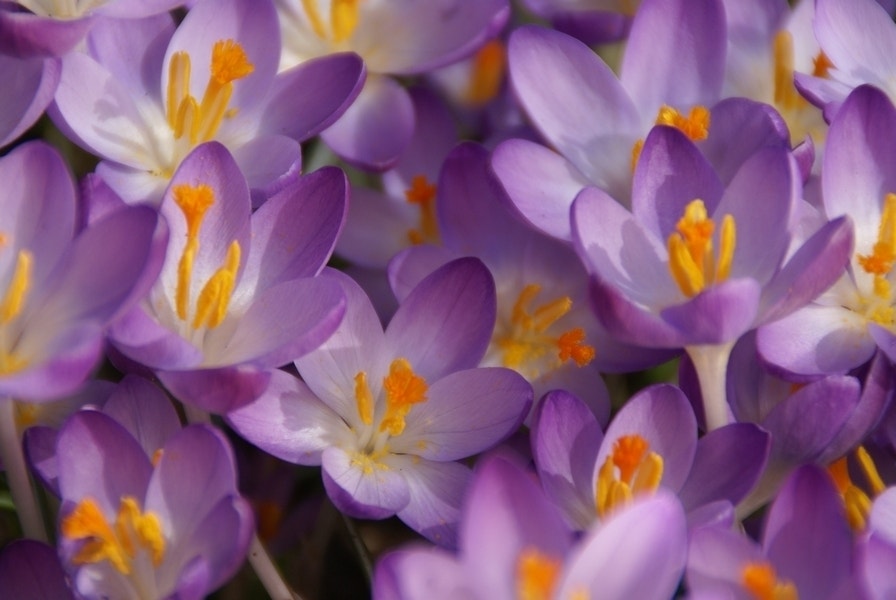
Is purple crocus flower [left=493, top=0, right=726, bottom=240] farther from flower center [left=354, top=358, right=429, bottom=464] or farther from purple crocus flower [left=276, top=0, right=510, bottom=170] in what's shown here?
flower center [left=354, top=358, right=429, bottom=464]

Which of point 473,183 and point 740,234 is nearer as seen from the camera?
point 740,234

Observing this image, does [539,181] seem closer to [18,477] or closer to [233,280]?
[233,280]

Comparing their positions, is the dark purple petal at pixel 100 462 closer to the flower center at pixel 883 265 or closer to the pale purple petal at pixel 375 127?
the pale purple petal at pixel 375 127

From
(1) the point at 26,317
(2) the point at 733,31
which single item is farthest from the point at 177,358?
(2) the point at 733,31

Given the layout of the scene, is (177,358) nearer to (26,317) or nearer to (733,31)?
(26,317)

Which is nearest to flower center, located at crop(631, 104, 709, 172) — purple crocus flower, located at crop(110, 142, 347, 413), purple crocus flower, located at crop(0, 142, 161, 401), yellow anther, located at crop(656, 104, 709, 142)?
yellow anther, located at crop(656, 104, 709, 142)

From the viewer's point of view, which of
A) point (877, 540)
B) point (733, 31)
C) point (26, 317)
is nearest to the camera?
point (877, 540)

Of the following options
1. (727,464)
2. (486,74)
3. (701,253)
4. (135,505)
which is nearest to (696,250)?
(701,253)

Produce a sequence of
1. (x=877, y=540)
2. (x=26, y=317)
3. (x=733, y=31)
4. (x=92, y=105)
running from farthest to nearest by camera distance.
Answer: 1. (x=733, y=31)
2. (x=92, y=105)
3. (x=26, y=317)
4. (x=877, y=540)
